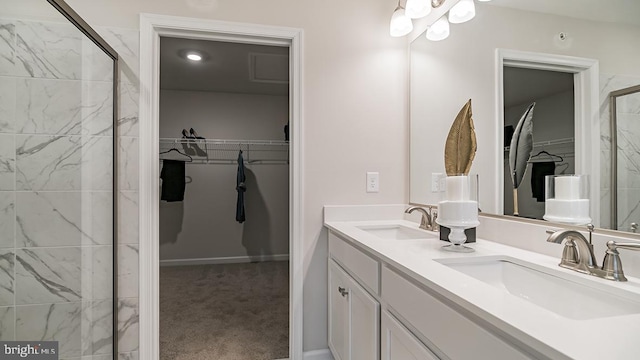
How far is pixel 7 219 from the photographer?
1154 mm

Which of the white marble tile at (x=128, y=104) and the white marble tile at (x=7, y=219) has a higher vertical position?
the white marble tile at (x=128, y=104)

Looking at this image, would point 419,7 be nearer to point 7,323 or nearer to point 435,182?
point 435,182

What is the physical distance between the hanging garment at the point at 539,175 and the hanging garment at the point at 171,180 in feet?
11.9

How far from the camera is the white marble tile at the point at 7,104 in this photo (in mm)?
1114

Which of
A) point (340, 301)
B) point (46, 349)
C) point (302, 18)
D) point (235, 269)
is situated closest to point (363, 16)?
point (302, 18)

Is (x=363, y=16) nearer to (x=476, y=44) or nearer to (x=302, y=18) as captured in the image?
(x=302, y=18)

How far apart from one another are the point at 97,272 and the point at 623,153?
2155mm

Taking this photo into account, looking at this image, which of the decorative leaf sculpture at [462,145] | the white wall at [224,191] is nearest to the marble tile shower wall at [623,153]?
the decorative leaf sculpture at [462,145]

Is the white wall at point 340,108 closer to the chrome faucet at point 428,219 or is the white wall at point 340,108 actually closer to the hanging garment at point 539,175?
the chrome faucet at point 428,219

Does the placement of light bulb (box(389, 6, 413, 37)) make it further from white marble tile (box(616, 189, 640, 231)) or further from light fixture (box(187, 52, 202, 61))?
light fixture (box(187, 52, 202, 61))

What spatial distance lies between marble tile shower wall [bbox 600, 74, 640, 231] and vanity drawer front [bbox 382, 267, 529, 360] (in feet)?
1.94

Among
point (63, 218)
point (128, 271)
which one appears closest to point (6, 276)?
point (63, 218)

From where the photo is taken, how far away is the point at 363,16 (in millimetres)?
1958

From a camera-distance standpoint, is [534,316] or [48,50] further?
[48,50]
